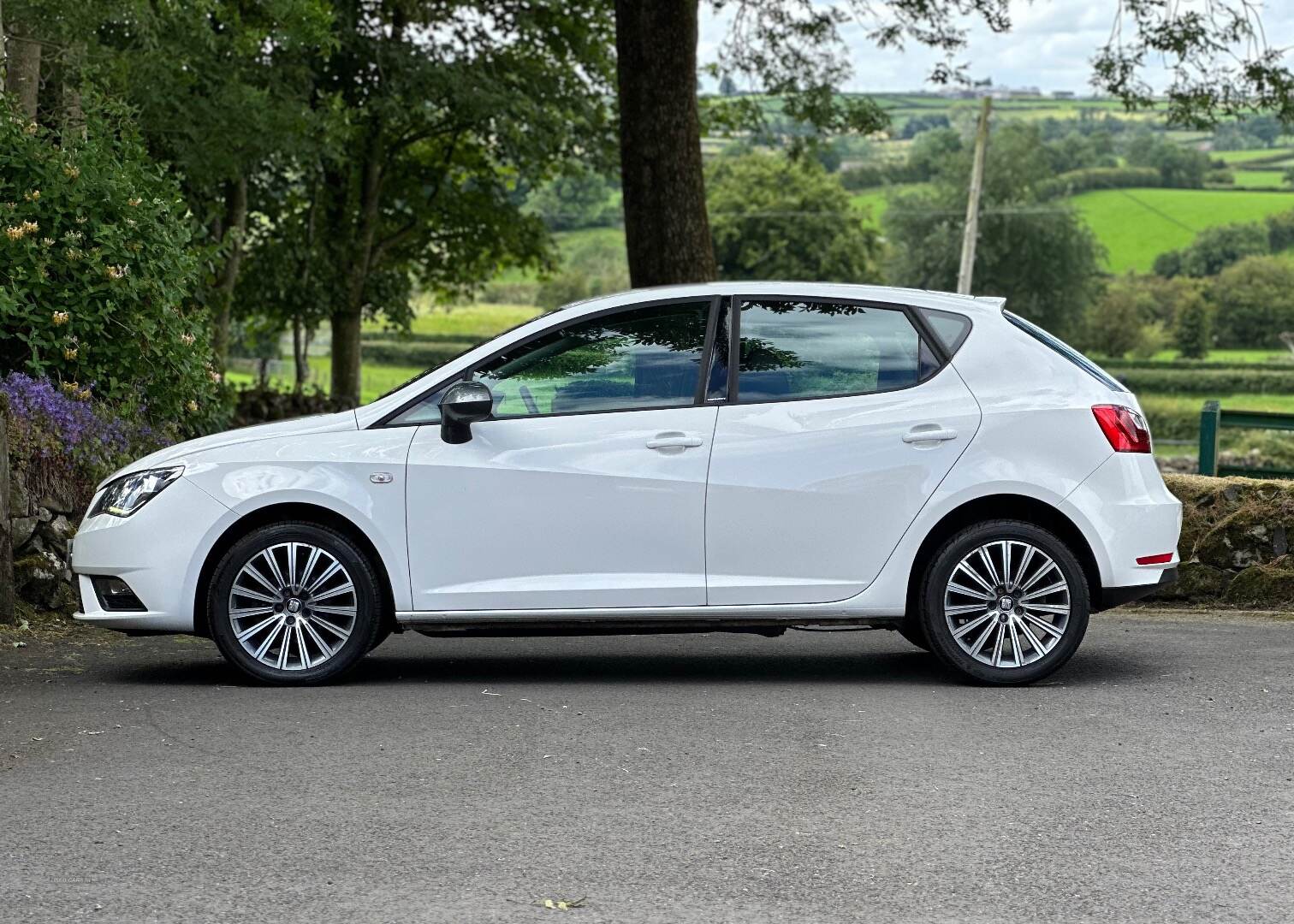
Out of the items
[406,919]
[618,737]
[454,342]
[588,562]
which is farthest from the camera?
[454,342]

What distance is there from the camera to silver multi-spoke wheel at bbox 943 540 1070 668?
26.6ft

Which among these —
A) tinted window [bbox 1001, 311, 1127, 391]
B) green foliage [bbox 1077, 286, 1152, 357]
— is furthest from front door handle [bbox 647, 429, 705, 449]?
green foliage [bbox 1077, 286, 1152, 357]

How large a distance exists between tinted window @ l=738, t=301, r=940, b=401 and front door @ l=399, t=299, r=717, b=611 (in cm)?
32

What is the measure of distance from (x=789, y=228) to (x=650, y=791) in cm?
9503

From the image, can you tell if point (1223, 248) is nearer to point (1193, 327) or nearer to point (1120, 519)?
point (1193, 327)

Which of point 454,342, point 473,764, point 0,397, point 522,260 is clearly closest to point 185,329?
point 0,397

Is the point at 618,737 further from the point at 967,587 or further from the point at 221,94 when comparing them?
the point at 221,94

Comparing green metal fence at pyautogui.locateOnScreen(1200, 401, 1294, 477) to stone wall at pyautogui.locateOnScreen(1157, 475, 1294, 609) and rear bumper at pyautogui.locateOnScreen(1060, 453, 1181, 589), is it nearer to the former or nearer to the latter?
stone wall at pyautogui.locateOnScreen(1157, 475, 1294, 609)

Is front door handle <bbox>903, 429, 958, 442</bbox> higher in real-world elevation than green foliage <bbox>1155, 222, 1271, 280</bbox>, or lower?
lower

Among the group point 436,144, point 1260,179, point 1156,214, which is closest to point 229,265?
point 436,144

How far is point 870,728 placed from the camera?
287 inches

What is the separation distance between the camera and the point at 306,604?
8133mm

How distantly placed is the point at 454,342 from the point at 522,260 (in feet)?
221

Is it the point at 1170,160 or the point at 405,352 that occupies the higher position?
the point at 1170,160
